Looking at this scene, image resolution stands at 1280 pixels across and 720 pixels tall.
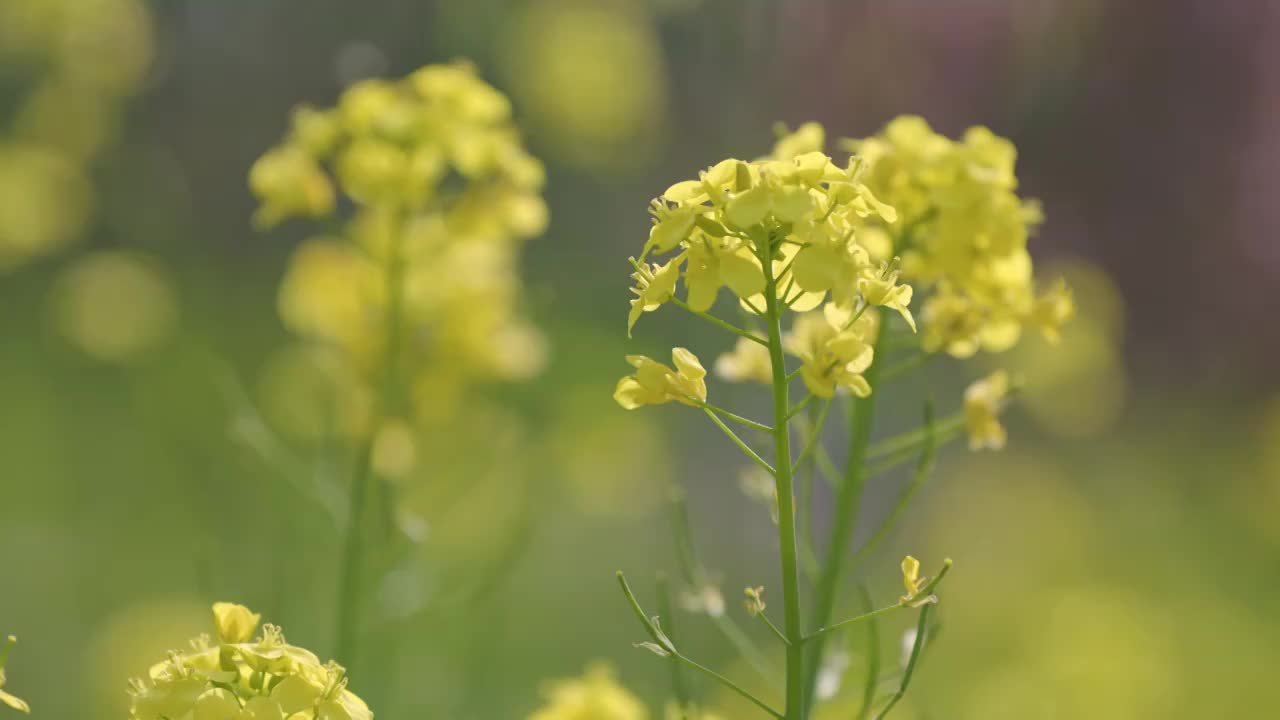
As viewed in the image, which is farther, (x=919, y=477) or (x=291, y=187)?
(x=291, y=187)

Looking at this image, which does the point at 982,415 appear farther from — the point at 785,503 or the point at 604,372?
the point at 604,372

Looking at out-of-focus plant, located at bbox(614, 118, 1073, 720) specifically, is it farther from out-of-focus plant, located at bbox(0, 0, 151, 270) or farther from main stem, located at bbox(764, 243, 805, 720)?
out-of-focus plant, located at bbox(0, 0, 151, 270)

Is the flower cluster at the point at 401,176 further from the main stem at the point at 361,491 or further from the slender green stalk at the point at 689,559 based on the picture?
the slender green stalk at the point at 689,559

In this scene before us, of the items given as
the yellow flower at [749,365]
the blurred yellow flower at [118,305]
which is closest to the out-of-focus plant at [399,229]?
the yellow flower at [749,365]

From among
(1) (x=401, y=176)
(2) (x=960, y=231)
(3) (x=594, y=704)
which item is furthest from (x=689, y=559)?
(1) (x=401, y=176)

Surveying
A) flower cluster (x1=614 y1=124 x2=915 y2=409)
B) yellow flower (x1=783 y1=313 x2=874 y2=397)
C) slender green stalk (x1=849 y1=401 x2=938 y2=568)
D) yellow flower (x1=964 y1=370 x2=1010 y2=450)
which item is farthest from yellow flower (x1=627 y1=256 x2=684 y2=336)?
yellow flower (x1=964 y1=370 x2=1010 y2=450)

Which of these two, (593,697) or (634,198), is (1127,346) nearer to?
(634,198)

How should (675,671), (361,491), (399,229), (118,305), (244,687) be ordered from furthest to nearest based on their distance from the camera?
(118,305) → (399,229) → (361,491) → (675,671) → (244,687)
